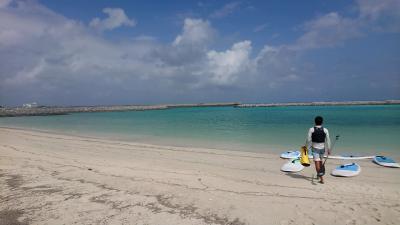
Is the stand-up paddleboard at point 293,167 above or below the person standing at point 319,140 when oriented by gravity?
below

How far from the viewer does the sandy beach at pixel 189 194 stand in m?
5.52

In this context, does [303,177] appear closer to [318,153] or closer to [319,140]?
[318,153]

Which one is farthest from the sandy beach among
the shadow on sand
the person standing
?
the person standing

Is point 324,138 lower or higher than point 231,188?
higher

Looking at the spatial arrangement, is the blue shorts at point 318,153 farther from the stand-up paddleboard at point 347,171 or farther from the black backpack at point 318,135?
the stand-up paddleboard at point 347,171

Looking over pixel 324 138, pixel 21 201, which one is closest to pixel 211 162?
pixel 324 138

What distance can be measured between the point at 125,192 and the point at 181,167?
3403 mm

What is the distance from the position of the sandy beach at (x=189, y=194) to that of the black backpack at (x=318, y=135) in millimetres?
1146

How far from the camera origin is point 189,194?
6.88 meters

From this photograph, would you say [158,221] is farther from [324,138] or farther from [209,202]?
[324,138]

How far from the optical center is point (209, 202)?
631cm

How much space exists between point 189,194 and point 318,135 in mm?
3652

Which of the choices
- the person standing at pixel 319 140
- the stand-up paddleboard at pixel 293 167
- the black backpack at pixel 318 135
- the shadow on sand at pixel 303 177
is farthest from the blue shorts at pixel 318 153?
the stand-up paddleboard at pixel 293 167

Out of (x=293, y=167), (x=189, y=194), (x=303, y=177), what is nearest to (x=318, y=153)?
(x=303, y=177)
